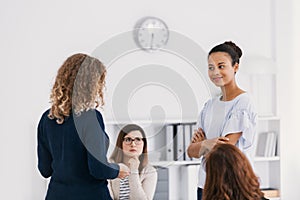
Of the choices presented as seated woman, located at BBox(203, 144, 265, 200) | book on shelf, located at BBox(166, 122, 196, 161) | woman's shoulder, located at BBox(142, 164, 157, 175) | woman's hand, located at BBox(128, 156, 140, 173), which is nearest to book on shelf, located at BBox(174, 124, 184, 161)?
book on shelf, located at BBox(166, 122, 196, 161)

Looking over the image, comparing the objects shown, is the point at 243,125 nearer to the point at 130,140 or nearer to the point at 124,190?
the point at 130,140

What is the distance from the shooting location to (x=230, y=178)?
1.70 m

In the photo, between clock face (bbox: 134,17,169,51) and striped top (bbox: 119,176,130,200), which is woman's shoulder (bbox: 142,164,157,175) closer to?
striped top (bbox: 119,176,130,200)

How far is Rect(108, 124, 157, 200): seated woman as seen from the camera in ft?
9.91

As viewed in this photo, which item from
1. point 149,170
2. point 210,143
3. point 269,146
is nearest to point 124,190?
point 149,170

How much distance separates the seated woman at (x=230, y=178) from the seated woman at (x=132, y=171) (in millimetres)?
1279

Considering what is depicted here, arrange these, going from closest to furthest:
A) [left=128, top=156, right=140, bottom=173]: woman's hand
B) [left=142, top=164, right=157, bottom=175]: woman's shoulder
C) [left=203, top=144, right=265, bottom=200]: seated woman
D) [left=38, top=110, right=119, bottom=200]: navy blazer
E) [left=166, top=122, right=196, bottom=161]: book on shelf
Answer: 1. [left=203, top=144, right=265, bottom=200]: seated woman
2. [left=38, top=110, right=119, bottom=200]: navy blazer
3. [left=128, top=156, right=140, bottom=173]: woman's hand
4. [left=142, top=164, right=157, bottom=175]: woman's shoulder
5. [left=166, top=122, right=196, bottom=161]: book on shelf

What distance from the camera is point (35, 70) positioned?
3.66 m

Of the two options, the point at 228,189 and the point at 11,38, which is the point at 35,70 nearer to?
the point at 11,38

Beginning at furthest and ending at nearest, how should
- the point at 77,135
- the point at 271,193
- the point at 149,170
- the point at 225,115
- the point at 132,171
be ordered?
the point at 271,193 → the point at 149,170 → the point at 132,171 → the point at 225,115 → the point at 77,135

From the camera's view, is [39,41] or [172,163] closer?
[39,41]

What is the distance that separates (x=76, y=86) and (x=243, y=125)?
68 centimetres

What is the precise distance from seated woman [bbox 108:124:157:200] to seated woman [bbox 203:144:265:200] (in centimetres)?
128

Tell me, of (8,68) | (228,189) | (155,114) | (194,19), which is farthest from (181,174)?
(228,189)
